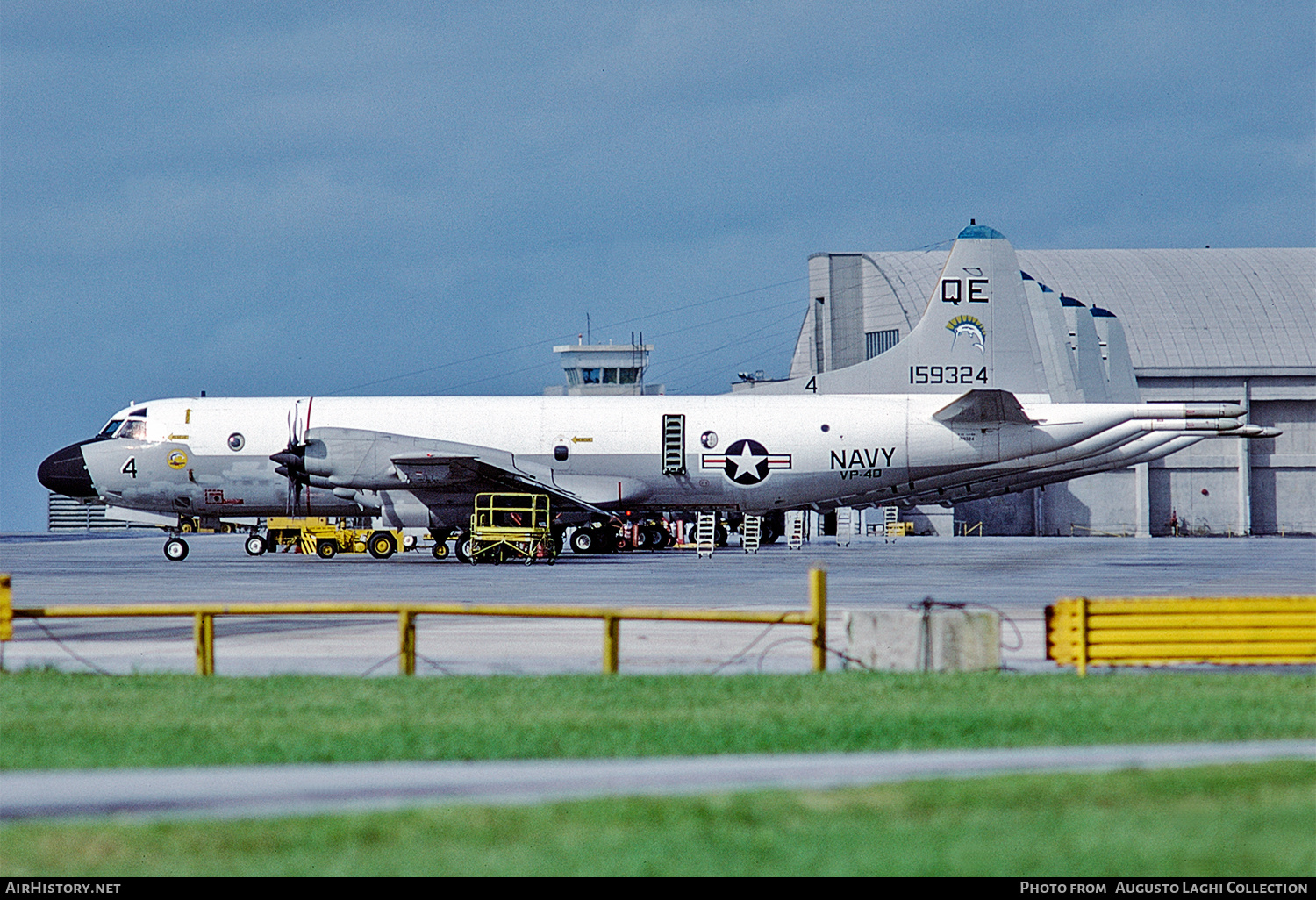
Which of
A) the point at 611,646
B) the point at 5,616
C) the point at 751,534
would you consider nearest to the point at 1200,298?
the point at 751,534

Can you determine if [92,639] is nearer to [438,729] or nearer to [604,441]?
[438,729]

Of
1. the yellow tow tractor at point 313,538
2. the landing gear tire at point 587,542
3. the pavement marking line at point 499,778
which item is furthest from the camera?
the yellow tow tractor at point 313,538

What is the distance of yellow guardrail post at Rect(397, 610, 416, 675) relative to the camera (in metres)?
14.3

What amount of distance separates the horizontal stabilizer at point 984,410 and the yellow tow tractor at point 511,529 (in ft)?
40.2

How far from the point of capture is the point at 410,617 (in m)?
14.4

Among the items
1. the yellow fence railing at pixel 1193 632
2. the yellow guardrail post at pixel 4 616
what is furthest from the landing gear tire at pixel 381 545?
the yellow fence railing at pixel 1193 632

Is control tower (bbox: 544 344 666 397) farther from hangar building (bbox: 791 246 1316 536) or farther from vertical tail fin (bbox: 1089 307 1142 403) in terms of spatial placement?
vertical tail fin (bbox: 1089 307 1142 403)

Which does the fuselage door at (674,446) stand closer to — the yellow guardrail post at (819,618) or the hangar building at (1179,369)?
the yellow guardrail post at (819,618)

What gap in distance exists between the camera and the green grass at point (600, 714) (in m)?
9.95

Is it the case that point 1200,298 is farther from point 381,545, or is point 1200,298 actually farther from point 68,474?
point 68,474

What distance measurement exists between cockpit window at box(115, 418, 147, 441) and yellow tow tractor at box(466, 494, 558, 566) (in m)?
11.5

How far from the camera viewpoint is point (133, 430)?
145 ft

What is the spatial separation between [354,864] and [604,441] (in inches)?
1437
